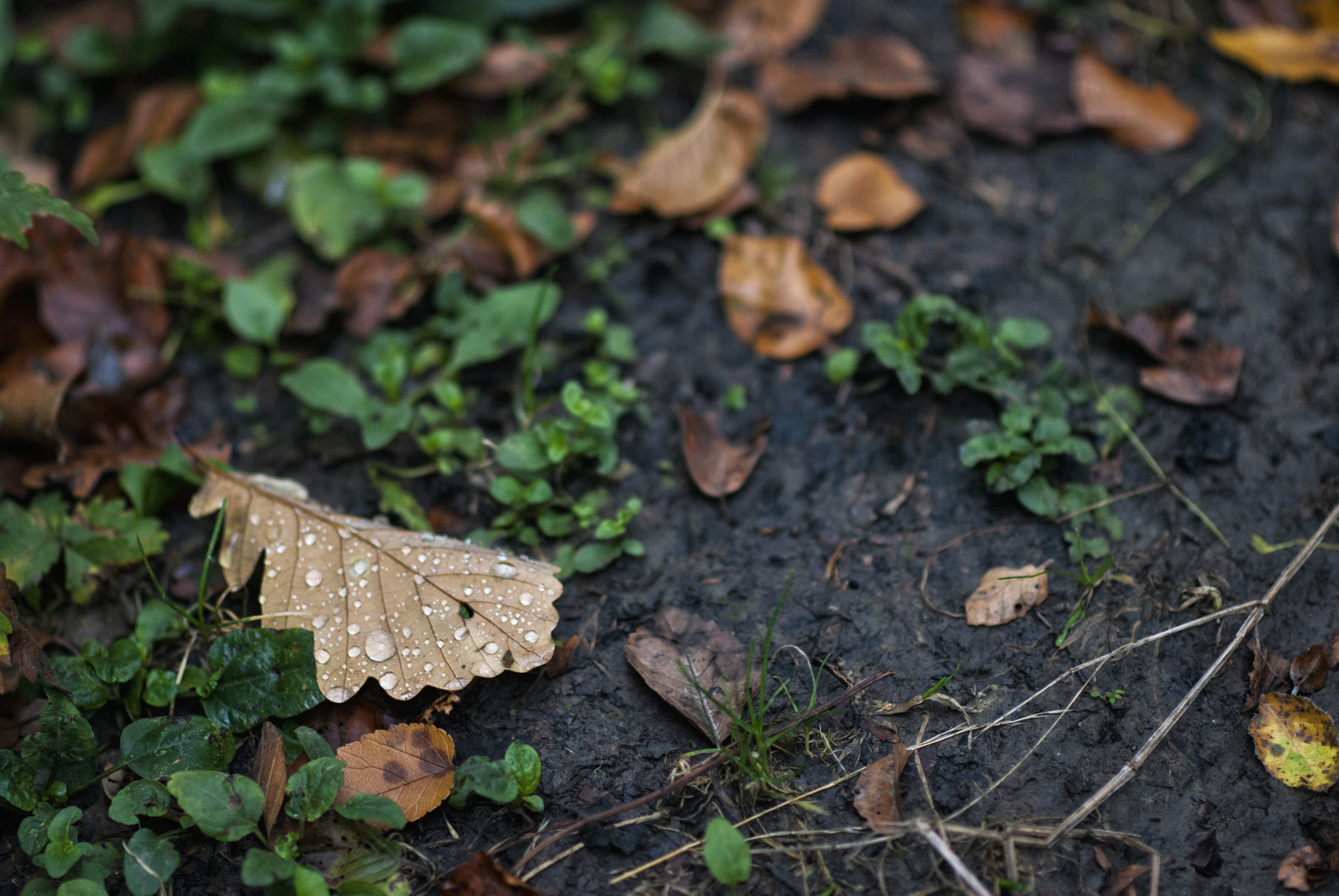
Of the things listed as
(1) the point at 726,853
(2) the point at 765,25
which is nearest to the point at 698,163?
(2) the point at 765,25

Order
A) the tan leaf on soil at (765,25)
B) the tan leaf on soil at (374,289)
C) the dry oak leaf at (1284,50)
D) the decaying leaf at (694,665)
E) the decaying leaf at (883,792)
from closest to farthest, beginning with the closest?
the decaying leaf at (883,792), the decaying leaf at (694,665), the tan leaf on soil at (374,289), the dry oak leaf at (1284,50), the tan leaf on soil at (765,25)

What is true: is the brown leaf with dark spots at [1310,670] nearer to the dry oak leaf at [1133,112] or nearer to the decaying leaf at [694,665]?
the decaying leaf at [694,665]

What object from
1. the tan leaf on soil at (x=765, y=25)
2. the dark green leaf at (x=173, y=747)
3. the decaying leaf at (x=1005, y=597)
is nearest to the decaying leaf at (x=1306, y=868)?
the decaying leaf at (x=1005, y=597)

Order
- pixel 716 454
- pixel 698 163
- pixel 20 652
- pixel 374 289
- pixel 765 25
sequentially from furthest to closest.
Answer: pixel 765 25 < pixel 698 163 < pixel 374 289 < pixel 716 454 < pixel 20 652

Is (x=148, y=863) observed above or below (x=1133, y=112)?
below

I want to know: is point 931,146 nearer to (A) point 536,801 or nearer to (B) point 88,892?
(A) point 536,801

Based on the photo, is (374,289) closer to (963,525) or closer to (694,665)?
(694,665)

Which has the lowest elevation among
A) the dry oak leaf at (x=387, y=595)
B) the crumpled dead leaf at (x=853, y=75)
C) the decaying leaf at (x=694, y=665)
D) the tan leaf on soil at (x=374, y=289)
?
the decaying leaf at (x=694, y=665)
